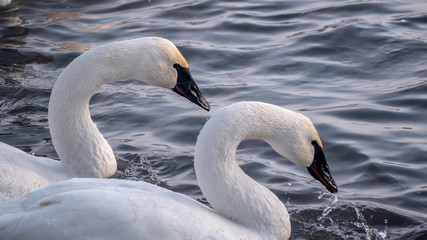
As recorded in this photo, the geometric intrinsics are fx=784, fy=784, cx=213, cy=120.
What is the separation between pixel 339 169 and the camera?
6.57 m

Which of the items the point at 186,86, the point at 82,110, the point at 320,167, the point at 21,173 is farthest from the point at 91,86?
the point at 320,167

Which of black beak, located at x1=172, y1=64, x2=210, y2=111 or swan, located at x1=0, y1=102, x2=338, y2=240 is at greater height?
black beak, located at x1=172, y1=64, x2=210, y2=111

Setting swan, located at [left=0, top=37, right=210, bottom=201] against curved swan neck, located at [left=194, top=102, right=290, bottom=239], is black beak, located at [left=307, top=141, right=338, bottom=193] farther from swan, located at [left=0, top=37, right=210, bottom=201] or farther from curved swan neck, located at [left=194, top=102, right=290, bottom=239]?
swan, located at [left=0, top=37, right=210, bottom=201]

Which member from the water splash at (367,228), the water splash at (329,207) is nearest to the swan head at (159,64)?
the water splash at (329,207)

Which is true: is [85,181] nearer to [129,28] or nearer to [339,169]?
[339,169]

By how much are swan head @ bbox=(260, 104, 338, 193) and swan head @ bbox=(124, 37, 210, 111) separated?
1121mm

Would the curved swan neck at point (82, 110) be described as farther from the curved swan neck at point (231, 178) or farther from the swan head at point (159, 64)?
the curved swan neck at point (231, 178)

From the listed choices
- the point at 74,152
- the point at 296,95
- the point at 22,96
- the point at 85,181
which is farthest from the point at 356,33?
the point at 85,181

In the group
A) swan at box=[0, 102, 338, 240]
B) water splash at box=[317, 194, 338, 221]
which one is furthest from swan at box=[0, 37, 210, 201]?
water splash at box=[317, 194, 338, 221]

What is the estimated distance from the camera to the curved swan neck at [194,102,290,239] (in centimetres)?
463

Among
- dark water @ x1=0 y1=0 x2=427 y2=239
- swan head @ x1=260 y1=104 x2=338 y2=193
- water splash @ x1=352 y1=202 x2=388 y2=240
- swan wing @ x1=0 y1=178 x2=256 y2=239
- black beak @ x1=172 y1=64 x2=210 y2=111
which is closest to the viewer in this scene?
swan wing @ x1=0 y1=178 x2=256 y2=239

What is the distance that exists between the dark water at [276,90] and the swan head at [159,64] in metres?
1.02

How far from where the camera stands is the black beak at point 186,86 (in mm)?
5730

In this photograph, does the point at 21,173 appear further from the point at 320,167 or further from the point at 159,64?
the point at 320,167
